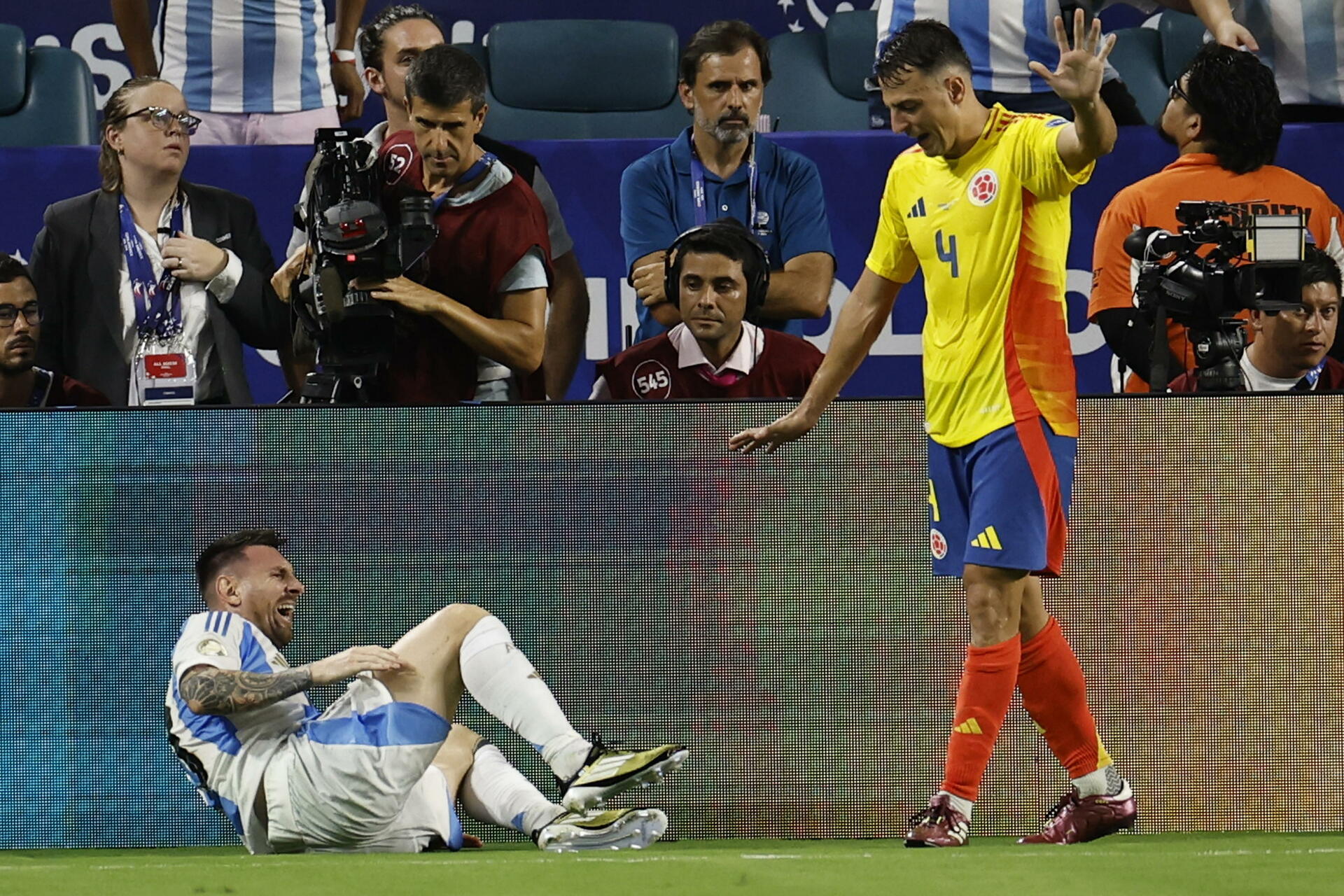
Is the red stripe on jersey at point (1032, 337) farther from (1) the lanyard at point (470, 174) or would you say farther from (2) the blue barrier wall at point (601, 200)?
(2) the blue barrier wall at point (601, 200)

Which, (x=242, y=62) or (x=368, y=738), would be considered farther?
(x=242, y=62)

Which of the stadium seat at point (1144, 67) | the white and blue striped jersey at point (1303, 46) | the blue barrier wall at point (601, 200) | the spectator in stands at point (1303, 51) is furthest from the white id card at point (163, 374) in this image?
the stadium seat at point (1144, 67)

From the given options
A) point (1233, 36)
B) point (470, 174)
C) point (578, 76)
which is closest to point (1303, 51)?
point (1233, 36)

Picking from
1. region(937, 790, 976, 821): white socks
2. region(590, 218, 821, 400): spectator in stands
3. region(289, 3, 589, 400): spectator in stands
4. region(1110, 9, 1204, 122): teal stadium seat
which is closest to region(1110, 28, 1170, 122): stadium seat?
region(1110, 9, 1204, 122): teal stadium seat

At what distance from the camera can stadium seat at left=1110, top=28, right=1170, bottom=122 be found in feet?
25.8

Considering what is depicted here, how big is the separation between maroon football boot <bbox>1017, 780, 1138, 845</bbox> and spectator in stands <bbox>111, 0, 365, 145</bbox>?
3.56 metres

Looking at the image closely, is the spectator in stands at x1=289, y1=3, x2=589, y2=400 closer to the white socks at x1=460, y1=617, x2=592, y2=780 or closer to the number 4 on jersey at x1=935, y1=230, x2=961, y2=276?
the white socks at x1=460, y1=617, x2=592, y2=780

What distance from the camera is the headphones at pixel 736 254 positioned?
545 centimetres

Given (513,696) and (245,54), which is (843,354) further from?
(245,54)

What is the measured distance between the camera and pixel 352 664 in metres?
4.39

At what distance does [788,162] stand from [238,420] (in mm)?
1900

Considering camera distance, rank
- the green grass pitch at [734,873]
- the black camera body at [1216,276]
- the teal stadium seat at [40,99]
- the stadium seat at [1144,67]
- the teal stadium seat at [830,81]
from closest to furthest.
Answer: the green grass pitch at [734,873] → the black camera body at [1216,276] → the teal stadium seat at [40,99] → the stadium seat at [1144,67] → the teal stadium seat at [830,81]

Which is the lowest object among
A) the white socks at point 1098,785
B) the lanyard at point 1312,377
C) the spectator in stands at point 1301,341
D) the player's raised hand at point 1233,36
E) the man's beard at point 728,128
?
the white socks at point 1098,785

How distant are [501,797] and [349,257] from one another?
144 cm
